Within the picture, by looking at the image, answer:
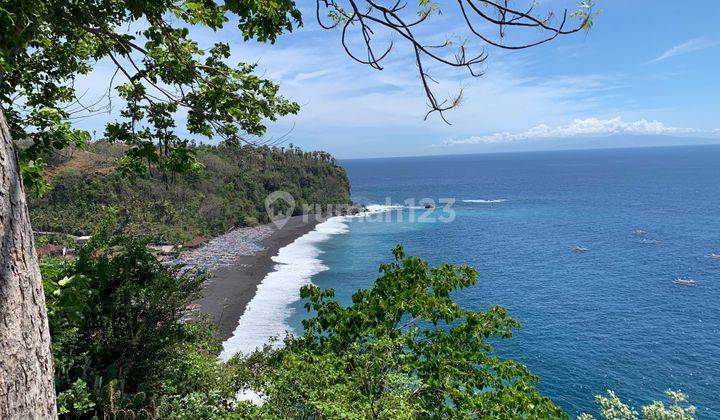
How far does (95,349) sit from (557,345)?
24.2 metres

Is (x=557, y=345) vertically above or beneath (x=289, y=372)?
beneath

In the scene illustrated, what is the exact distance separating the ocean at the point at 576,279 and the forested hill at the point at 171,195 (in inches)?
558

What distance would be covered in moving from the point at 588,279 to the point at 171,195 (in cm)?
5475

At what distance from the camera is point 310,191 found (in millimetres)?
91688

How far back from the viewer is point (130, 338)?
345 inches

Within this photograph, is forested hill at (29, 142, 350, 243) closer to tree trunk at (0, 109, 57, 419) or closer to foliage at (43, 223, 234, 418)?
foliage at (43, 223, 234, 418)

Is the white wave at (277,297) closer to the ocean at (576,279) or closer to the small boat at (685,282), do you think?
the ocean at (576,279)

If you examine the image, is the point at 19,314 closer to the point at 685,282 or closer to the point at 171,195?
the point at 685,282

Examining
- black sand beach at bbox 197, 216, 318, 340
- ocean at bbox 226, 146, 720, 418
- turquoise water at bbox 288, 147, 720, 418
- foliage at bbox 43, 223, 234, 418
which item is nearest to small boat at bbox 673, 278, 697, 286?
ocean at bbox 226, 146, 720, 418

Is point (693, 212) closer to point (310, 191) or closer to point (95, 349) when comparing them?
point (310, 191)

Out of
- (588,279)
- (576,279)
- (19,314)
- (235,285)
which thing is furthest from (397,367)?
(588,279)

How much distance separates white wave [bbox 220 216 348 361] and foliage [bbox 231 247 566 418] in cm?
861

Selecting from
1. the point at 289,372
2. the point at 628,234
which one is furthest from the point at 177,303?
the point at 628,234

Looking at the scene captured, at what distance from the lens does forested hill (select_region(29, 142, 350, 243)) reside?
2135 inches
